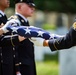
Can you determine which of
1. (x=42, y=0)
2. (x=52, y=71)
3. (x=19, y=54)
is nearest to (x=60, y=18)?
(x=42, y=0)

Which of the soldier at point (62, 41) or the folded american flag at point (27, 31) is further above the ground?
the folded american flag at point (27, 31)

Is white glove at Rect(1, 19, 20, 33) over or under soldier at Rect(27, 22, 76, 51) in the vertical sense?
over

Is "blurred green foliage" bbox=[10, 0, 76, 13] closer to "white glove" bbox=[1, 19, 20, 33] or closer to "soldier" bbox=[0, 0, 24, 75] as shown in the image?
"soldier" bbox=[0, 0, 24, 75]

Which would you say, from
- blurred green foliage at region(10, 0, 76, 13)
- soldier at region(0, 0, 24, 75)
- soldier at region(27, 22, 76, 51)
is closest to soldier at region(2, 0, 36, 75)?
soldier at region(0, 0, 24, 75)

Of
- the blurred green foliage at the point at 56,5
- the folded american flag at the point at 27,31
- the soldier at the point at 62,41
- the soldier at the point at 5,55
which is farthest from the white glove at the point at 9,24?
the blurred green foliage at the point at 56,5

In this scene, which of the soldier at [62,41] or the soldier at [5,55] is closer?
the soldier at [62,41]

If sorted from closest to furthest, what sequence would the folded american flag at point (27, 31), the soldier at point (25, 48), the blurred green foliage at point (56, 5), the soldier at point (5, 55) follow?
1. the folded american flag at point (27, 31)
2. the soldier at point (5, 55)
3. the soldier at point (25, 48)
4. the blurred green foliage at point (56, 5)

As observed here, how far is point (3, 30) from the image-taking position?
7.42 m

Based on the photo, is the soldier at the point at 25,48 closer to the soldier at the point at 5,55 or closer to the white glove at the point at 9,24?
the soldier at the point at 5,55

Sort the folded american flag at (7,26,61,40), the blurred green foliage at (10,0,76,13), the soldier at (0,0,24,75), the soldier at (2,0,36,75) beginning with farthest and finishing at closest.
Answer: the blurred green foliage at (10,0,76,13) < the soldier at (2,0,36,75) < the soldier at (0,0,24,75) < the folded american flag at (7,26,61,40)

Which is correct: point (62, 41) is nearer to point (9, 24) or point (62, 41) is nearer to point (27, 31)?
point (27, 31)

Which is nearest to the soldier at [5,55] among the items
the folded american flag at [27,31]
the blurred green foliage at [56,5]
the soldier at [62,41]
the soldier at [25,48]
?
the soldier at [25,48]

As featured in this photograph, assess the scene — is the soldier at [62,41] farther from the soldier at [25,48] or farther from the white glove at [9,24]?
the soldier at [25,48]

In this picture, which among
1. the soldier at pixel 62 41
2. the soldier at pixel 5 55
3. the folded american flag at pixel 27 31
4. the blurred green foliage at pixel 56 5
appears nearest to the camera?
the soldier at pixel 62 41
